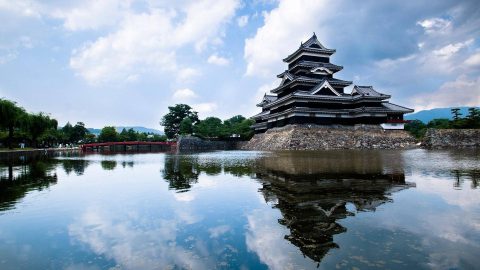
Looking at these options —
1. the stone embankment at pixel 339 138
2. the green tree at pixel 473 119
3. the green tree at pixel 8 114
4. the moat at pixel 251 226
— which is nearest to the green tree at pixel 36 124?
the green tree at pixel 8 114

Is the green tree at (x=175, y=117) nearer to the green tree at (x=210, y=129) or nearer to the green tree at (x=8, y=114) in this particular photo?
the green tree at (x=210, y=129)

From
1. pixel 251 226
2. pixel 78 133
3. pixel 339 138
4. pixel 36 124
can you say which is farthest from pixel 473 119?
pixel 78 133

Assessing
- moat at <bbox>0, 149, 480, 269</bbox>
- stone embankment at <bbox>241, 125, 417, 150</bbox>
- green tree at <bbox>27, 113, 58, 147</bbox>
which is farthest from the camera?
green tree at <bbox>27, 113, 58, 147</bbox>

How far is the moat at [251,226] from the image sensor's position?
16.5 ft

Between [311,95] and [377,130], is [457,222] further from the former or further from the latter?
[377,130]

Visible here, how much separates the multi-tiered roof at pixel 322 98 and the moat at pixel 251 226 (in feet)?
104

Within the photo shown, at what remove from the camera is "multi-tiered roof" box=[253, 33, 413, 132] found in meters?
43.4

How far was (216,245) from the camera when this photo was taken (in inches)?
225

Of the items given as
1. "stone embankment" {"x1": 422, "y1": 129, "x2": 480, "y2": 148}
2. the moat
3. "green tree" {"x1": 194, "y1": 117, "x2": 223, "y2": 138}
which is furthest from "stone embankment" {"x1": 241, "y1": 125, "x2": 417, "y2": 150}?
the moat

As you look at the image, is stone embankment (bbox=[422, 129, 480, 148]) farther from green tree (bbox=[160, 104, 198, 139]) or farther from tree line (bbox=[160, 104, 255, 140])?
green tree (bbox=[160, 104, 198, 139])

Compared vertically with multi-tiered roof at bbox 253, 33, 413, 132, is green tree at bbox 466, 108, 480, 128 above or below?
below

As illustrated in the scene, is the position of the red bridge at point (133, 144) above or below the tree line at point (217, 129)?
below

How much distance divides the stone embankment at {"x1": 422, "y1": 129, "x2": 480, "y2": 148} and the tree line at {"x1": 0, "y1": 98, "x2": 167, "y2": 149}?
185 ft

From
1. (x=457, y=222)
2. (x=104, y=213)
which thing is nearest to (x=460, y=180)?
(x=457, y=222)
